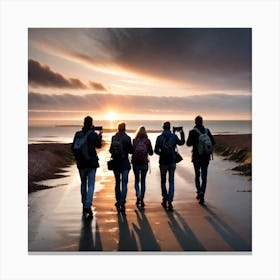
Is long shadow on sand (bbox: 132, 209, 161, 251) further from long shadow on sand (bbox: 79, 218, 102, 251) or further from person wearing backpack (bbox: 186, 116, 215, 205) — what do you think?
person wearing backpack (bbox: 186, 116, 215, 205)

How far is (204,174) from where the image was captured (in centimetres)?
1066

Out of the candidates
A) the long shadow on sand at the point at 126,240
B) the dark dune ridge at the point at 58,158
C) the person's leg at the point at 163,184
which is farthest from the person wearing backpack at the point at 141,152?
the dark dune ridge at the point at 58,158

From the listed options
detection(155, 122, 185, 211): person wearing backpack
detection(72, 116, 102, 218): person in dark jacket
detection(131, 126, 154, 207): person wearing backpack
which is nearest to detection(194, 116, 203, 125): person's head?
detection(155, 122, 185, 211): person wearing backpack

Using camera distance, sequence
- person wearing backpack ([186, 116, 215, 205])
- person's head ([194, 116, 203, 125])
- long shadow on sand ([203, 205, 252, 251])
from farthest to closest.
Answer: person's head ([194, 116, 203, 125]), person wearing backpack ([186, 116, 215, 205]), long shadow on sand ([203, 205, 252, 251])

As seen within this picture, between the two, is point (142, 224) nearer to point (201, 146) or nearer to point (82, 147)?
point (82, 147)

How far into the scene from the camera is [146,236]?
8.31 meters

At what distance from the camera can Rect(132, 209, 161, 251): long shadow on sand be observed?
804cm

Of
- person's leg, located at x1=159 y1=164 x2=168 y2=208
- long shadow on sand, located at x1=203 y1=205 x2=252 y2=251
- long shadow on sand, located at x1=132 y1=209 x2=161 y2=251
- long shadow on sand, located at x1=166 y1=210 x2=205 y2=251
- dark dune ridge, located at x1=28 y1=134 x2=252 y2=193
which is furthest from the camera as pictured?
dark dune ridge, located at x1=28 y1=134 x2=252 y2=193

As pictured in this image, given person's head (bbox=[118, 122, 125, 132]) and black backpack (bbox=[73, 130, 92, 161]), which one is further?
person's head (bbox=[118, 122, 125, 132])

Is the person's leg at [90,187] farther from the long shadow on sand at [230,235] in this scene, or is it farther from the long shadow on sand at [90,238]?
the long shadow on sand at [230,235]

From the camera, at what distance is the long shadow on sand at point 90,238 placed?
8.05m
